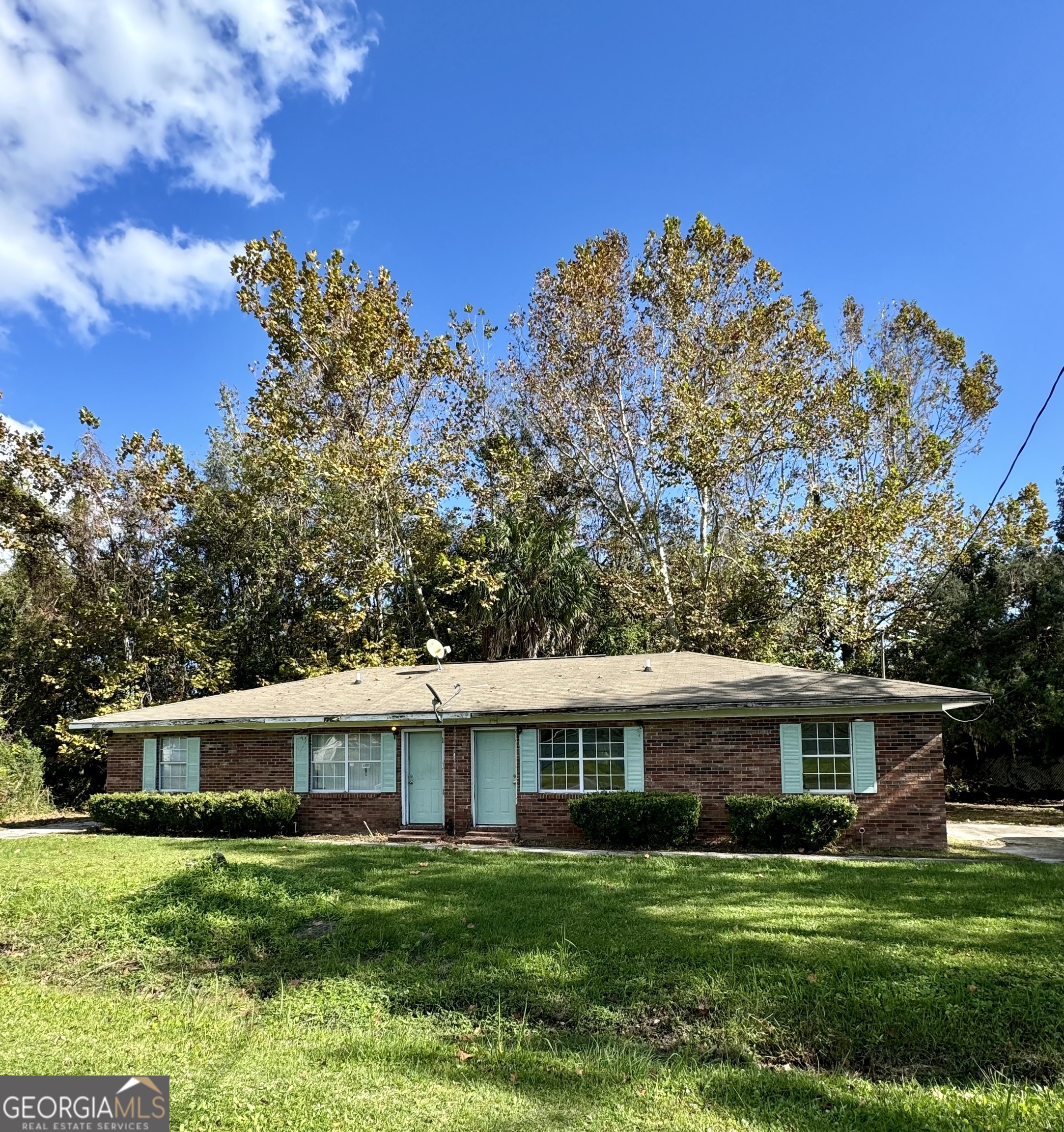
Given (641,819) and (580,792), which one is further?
(580,792)

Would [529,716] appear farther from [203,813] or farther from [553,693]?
[203,813]

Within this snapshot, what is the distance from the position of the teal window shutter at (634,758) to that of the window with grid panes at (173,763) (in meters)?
9.92

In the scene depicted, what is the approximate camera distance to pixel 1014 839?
15.5 meters

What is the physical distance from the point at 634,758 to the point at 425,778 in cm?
430

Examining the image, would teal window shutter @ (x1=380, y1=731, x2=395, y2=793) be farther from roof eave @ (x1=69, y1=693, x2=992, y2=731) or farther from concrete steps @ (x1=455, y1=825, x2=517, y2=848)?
concrete steps @ (x1=455, y1=825, x2=517, y2=848)

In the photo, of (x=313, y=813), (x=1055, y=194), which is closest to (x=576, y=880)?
(x=313, y=813)

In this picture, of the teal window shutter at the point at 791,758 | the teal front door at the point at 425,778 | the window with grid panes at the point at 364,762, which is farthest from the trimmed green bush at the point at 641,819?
the window with grid panes at the point at 364,762

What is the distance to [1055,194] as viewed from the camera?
36.6ft

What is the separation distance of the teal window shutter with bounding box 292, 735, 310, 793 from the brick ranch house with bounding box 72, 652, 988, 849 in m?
0.03

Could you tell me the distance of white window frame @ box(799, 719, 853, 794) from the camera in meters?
14.4

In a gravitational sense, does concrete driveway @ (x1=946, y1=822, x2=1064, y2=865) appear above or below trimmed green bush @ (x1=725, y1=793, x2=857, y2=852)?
below

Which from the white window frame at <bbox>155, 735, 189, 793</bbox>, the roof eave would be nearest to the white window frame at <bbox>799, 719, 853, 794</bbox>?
the roof eave

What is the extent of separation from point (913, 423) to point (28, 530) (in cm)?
2845

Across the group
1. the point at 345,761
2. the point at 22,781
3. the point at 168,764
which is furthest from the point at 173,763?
the point at 22,781
